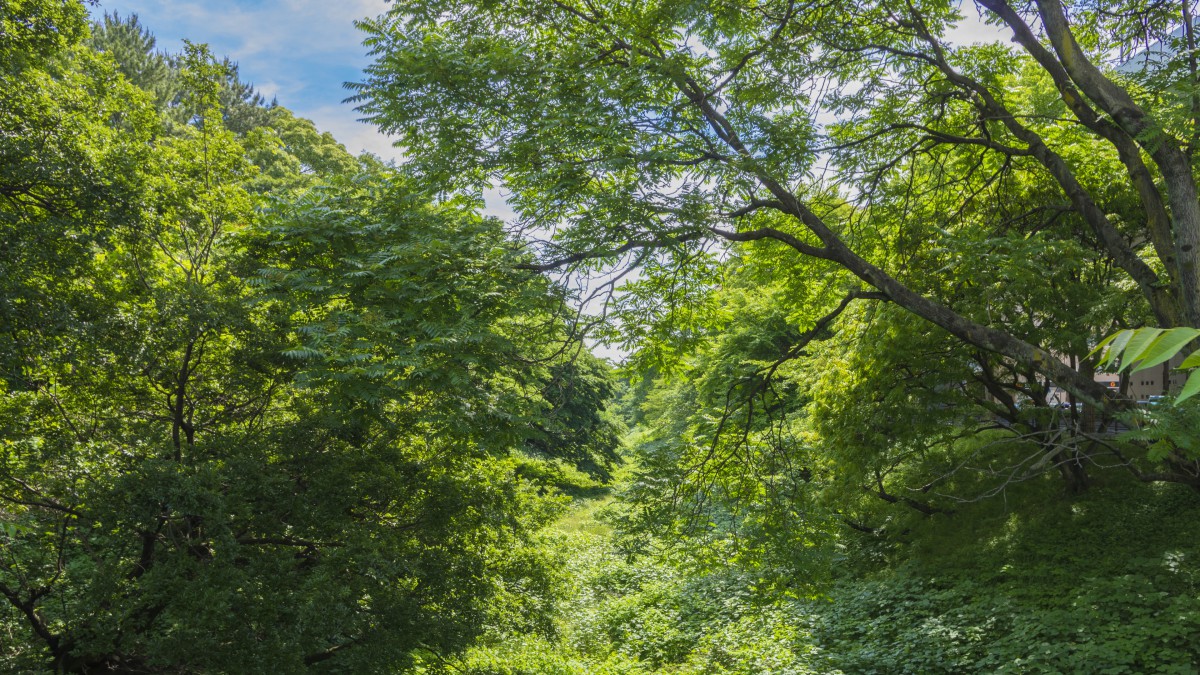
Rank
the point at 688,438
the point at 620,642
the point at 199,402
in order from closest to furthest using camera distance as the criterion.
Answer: the point at 199,402 < the point at 688,438 < the point at 620,642

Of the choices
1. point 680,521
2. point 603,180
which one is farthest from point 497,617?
point 603,180

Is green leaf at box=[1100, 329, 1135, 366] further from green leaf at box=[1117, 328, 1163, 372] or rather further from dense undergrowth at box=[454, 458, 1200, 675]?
dense undergrowth at box=[454, 458, 1200, 675]

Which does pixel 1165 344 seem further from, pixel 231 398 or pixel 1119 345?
pixel 231 398

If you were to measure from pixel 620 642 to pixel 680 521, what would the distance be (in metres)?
5.63

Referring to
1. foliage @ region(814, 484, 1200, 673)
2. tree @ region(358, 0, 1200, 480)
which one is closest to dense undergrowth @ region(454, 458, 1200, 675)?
foliage @ region(814, 484, 1200, 673)

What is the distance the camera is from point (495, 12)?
818 centimetres

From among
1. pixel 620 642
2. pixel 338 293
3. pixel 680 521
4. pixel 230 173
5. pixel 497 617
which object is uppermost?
pixel 230 173

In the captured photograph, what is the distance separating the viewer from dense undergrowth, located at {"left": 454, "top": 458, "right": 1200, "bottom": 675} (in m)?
8.59

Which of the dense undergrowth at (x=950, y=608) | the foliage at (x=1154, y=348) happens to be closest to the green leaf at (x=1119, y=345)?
the foliage at (x=1154, y=348)

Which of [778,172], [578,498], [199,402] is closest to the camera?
[778,172]

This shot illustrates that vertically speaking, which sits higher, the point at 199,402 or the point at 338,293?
the point at 338,293

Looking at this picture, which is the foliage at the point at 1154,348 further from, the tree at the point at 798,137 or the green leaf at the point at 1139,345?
the tree at the point at 798,137

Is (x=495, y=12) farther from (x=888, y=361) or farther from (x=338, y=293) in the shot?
(x=888, y=361)

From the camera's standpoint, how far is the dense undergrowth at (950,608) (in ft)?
28.2
